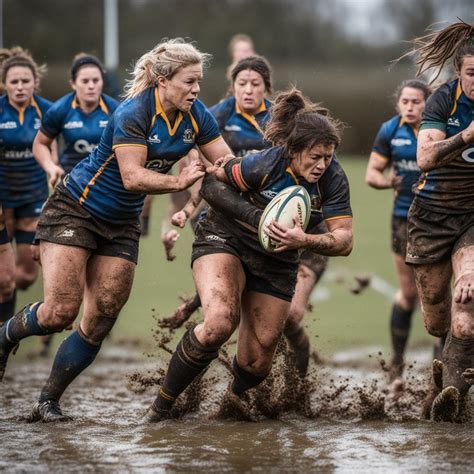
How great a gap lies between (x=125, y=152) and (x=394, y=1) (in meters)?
31.9

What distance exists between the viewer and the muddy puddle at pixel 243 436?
5598 mm

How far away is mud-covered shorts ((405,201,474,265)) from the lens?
6.79 metres

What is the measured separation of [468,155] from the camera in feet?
21.9

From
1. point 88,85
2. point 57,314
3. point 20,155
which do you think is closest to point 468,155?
point 57,314

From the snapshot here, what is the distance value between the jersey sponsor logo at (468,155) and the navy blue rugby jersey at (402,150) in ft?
7.13

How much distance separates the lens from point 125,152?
6387 mm

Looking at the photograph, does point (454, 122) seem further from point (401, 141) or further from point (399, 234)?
point (399, 234)

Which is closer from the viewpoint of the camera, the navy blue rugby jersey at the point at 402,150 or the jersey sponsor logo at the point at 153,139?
the jersey sponsor logo at the point at 153,139

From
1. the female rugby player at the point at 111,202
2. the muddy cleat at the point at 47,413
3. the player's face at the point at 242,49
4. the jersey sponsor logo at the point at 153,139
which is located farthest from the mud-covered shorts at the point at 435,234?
the player's face at the point at 242,49

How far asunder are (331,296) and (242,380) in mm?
8625

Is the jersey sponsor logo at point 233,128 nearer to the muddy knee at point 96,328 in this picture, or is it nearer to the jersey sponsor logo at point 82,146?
the jersey sponsor logo at point 82,146

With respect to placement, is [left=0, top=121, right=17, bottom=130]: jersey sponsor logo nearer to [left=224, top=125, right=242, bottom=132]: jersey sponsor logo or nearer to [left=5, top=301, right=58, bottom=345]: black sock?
[left=224, top=125, right=242, bottom=132]: jersey sponsor logo

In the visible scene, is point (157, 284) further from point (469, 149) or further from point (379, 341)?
point (469, 149)

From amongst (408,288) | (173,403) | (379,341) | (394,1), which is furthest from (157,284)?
(394,1)
